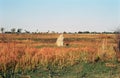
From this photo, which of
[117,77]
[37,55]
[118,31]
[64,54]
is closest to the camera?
[117,77]

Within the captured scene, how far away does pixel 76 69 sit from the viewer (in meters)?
14.8

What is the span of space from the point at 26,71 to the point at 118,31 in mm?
6935

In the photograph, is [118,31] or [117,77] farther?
[118,31]

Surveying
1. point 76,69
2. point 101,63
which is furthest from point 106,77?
point 101,63

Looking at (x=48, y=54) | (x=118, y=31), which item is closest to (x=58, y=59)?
(x=48, y=54)

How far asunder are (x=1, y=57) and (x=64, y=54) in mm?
3662

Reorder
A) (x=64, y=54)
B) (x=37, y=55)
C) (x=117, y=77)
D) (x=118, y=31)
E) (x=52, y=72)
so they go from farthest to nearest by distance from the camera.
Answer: (x=118, y=31)
(x=64, y=54)
(x=37, y=55)
(x=52, y=72)
(x=117, y=77)

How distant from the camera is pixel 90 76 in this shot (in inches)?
536

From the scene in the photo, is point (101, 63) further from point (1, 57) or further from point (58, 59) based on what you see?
point (1, 57)

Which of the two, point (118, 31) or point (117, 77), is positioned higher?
point (118, 31)

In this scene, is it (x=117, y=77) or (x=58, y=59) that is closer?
(x=117, y=77)

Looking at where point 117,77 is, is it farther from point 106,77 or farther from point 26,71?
point 26,71

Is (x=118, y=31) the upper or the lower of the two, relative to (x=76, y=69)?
upper

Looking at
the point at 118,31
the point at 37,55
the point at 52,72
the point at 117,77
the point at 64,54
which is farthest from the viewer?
the point at 118,31
